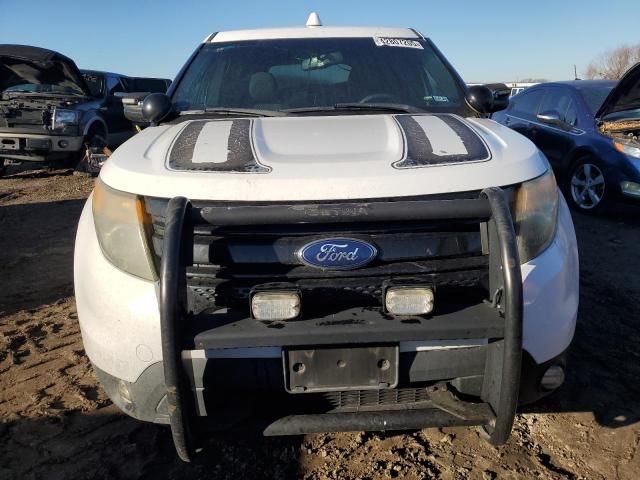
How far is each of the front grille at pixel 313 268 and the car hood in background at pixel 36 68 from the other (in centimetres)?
861

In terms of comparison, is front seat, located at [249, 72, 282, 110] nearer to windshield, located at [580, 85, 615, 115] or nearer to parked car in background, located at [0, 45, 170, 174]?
windshield, located at [580, 85, 615, 115]

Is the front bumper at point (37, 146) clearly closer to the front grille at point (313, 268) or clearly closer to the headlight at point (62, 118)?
the headlight at point (62, 118)

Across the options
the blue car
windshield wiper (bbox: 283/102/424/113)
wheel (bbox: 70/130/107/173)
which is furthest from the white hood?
wheel (bbox: 70/130/107/173)

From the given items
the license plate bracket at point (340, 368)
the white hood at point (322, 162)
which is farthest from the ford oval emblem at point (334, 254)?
the license plate bracket at point (340, 368)

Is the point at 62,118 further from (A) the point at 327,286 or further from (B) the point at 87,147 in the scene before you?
(A) the point at 327,286

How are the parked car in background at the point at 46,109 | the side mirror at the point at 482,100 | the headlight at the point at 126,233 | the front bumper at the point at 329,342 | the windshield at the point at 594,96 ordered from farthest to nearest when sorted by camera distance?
the parked car in background at the point at 46,109 < the windshield at the point at 594,96 < the side mirror at the point at 482,100 < the headlight at the point at 126,233 < the front bumper at the point at 329,342

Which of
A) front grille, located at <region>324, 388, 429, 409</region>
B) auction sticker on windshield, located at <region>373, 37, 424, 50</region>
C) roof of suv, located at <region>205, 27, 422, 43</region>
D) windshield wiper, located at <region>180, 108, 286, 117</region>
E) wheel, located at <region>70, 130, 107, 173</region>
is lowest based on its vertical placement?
wheel, located at <region>70, 130, 107, 173</region>

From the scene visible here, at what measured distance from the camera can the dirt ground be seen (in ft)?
7.47

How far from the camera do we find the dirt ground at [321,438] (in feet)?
7.47

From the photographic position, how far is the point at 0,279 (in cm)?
464

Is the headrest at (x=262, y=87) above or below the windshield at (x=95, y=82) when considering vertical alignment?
above

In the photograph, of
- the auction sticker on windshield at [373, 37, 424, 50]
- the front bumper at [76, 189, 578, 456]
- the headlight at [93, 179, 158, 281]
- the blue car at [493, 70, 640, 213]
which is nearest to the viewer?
the front bumper at [76, 189, 578, 456]

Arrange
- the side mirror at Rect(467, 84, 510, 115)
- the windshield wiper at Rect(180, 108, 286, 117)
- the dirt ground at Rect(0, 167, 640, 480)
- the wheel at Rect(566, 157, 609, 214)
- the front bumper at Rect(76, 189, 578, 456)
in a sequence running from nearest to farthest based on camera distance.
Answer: the front bumper at Rect(76, 189, 578, 456)
the dirt ground at Rect(0, 167, 640, 480)
the windshield wiper at Rect(180, 108, 286, 117)
the side mirror at Rect(467, 84, 510, 115)
the wheel at Rect(566, 157, 609, 214)

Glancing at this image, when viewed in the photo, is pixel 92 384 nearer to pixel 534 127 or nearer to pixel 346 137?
pixel 346 137
